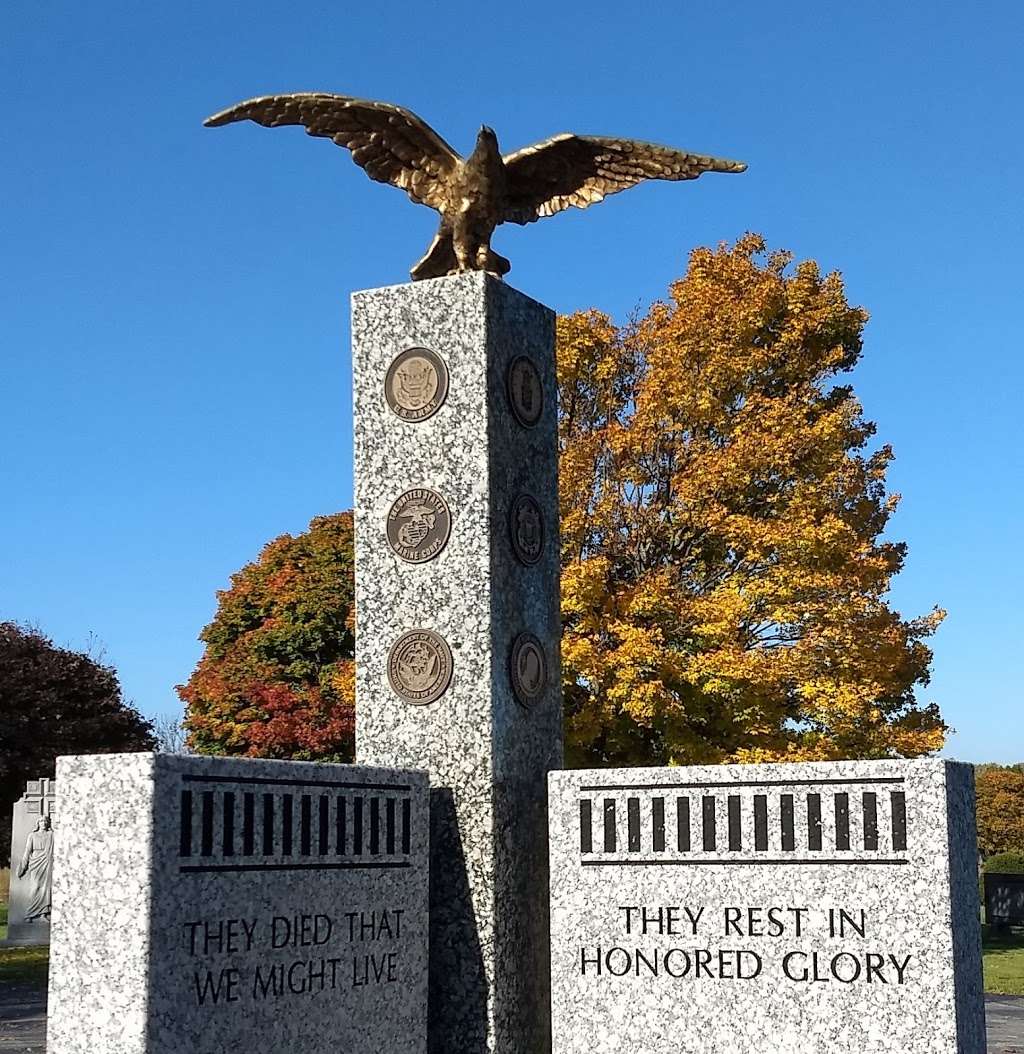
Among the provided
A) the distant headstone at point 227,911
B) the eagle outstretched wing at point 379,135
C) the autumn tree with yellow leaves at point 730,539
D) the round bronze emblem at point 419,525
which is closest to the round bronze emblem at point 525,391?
the round bronze emblem at point 419,525

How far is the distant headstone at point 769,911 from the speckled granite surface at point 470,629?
44cm

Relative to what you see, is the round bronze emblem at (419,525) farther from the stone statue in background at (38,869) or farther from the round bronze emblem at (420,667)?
the stone statue in background at (38,869)

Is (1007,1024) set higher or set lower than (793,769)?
lower

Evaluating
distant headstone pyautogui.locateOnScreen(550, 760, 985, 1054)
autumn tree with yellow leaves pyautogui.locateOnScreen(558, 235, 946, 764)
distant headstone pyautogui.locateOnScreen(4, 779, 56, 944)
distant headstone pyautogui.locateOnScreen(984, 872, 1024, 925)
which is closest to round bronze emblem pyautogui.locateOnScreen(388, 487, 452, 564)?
distant headstone pyautogui.locateOnScreen(550, 760, 985, 1054)

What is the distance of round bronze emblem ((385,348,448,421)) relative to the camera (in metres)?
8.84

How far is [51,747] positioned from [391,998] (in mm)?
24472

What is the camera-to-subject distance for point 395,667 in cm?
874

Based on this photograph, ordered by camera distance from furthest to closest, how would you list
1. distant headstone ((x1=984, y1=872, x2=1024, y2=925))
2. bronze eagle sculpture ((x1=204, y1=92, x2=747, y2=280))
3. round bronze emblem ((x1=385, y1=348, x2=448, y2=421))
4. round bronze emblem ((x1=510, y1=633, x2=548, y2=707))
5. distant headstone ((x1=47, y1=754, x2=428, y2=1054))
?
distant headstone ((x1=984, y1=872, x2=1024, y2=925)), bronze eagle sculpture ((x1=204, y1=92, x2=747, y2=280)), round bronze emblem ((x1=385, y1=348, x2=448, y2=421)), round bronze emblem ((x1=510, y1=633, x2=548, y2=707)), distant headstone ((x1=47, y1=754, x2=428, y2=1054))

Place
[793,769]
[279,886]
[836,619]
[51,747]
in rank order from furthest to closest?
1. [51,747]
2. [836,619]
3. [793,769]
4. [279,886]

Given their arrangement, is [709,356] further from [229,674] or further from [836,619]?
[229,674]

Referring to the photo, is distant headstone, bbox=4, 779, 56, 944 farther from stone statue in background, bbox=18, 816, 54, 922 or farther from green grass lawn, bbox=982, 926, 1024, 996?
green grass lawn, bbox=982, 926, 1024, 996

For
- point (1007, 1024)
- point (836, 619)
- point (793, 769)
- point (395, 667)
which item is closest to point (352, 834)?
point (395, 667)

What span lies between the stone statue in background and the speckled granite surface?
16.9 metres

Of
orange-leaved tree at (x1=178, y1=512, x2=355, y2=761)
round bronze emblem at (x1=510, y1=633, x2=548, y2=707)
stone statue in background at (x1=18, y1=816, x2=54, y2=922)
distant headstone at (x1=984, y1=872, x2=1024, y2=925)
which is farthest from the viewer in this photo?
distant headstone at (x1=984, y1=872, x2=1024, y2=925)
